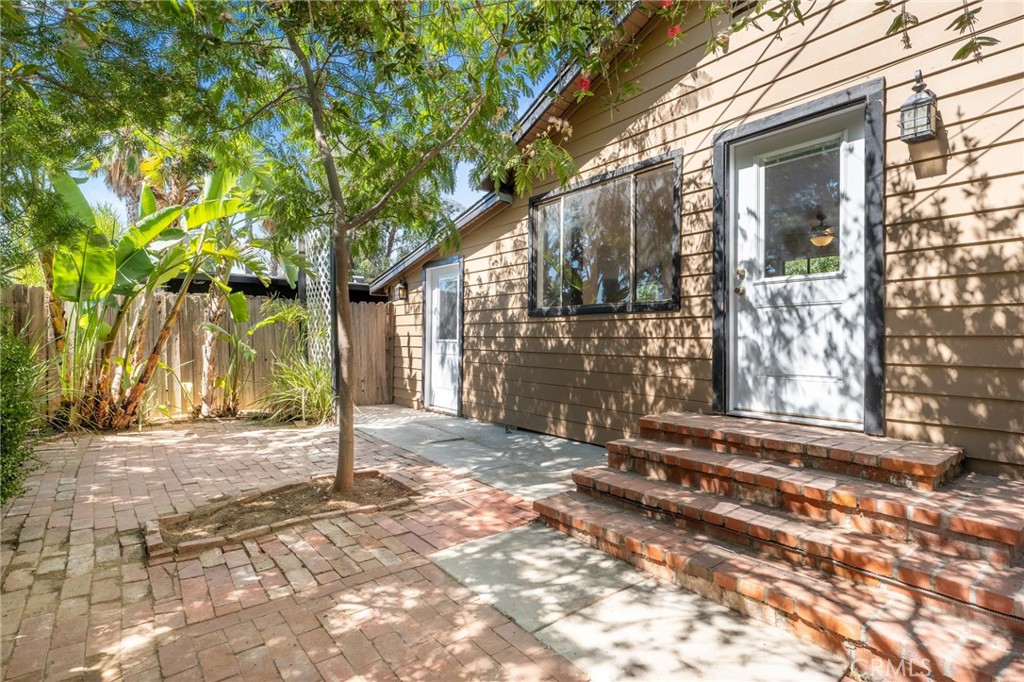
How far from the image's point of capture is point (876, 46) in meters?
3.45

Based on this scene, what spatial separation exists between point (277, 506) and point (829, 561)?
11.2 ft

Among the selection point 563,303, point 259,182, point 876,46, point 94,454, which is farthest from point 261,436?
point 876,46

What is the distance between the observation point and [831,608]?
2031 millimetres

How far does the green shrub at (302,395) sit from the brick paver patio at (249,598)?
2975mm

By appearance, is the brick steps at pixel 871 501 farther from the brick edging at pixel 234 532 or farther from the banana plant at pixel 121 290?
the banana plant at pixel 121 290

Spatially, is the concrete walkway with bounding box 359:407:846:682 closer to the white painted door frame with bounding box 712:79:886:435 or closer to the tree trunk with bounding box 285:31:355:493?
the tree trunk with bounding box 285:31:355:493

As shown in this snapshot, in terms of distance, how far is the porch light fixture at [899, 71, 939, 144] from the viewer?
10.2 ft

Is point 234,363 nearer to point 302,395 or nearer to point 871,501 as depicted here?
point 302,395

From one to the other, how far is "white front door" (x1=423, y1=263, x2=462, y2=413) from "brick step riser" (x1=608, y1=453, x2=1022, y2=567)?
14.8 ft

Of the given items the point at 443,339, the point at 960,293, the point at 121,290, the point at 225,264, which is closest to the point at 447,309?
the point at 443,339

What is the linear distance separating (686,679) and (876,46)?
160 inches

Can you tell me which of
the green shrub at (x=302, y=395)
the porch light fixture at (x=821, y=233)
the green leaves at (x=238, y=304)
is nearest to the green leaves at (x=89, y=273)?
the green leaves at (x=238, y=304)

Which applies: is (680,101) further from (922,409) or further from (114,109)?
(114,109)

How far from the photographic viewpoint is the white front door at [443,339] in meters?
7.81
